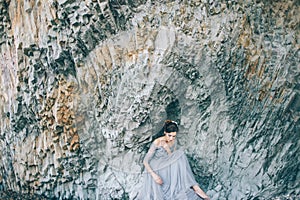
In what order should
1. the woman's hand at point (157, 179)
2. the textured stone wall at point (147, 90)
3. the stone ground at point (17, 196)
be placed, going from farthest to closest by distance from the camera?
the stone ground at point (17, 196), the textured stone wall at point (147, 90), the woman's hand at point (157, 179)

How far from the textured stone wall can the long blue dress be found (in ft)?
0.69

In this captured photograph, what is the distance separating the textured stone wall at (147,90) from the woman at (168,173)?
0.18m

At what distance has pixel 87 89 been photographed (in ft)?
17.6

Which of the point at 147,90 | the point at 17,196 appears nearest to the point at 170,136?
the point at 147,90

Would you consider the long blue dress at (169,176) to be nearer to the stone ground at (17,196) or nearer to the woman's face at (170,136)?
the woman's face at (170,136)

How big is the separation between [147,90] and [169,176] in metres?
0.87

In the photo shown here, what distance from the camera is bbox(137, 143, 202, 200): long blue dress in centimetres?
501

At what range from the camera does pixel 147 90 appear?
516cm

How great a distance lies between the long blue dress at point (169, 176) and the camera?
5.01m

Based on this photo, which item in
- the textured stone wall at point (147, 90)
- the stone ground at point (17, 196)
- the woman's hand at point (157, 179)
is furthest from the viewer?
the stone ground at point (17, 196)

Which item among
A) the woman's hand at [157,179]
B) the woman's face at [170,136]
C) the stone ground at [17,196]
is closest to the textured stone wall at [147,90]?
the stone ground at [17,196]

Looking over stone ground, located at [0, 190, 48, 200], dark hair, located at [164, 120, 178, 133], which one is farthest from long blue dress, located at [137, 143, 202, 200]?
stone ground, located at [0, 190, 48, 200]

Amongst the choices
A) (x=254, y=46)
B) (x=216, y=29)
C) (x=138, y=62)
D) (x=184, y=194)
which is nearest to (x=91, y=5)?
(x=138, y=62)

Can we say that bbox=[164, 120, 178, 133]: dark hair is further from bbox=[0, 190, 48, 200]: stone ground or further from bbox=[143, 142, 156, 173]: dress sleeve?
Result: bbox=[0, 190, 48, 200]: stone ground
